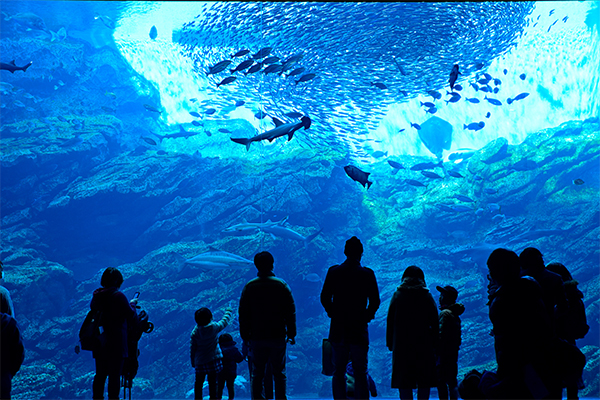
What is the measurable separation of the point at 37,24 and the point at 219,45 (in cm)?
1200

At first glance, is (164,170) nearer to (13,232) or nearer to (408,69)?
(13,232)

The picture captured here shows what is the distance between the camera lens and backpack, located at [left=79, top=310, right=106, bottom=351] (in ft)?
9.89

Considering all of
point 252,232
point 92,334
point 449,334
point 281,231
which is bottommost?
point 449,334

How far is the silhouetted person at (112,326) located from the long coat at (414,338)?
2.36 meters

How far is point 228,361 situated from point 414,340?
7.04ft

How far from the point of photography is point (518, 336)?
7.11 feet

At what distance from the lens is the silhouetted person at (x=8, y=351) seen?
8.71 feet

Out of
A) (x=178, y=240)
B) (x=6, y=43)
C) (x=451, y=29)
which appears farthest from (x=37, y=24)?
(x=451, y=29)

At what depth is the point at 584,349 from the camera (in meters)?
11.1

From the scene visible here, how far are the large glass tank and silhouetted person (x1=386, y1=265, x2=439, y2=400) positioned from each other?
8.69 meters

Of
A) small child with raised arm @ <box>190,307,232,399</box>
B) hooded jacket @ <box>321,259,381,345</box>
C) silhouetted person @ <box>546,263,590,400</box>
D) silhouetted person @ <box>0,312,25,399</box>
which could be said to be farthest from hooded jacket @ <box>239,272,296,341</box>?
silhouetted person @ <box>546,263,590,400</box>

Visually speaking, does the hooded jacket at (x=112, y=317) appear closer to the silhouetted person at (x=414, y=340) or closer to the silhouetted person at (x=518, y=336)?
the silhouetted person at (x=414, y=340)

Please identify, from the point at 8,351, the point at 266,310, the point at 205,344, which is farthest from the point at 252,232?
the point at 8,351

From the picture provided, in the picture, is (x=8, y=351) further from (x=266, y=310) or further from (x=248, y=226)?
(x=248, y=226)
